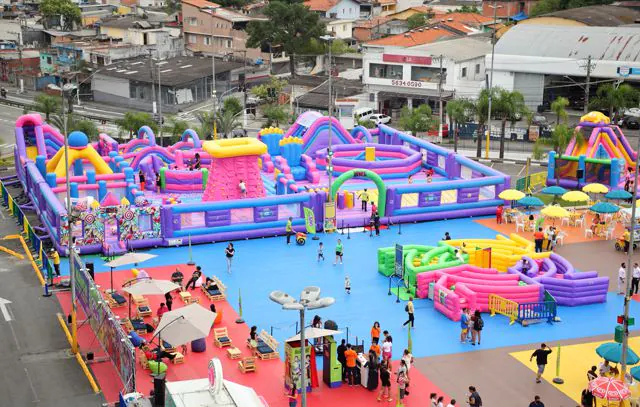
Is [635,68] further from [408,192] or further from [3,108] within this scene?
[3,108]

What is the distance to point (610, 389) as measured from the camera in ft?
99.4

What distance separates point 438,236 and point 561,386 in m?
18.4

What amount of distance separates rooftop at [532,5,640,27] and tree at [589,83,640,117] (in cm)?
1881

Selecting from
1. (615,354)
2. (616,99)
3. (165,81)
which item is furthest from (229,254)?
(165,81)

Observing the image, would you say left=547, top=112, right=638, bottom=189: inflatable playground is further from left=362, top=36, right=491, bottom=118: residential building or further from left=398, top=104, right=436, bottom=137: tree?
left=362, top=36, right=491, bottom=118: residential building

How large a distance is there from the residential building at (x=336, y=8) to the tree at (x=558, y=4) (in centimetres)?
2731

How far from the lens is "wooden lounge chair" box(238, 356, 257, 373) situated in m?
35.2

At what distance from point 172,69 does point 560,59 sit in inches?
1581

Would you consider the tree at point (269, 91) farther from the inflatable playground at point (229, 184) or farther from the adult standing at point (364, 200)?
the adult standing at point (364, 200)

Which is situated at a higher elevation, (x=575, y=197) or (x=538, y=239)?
(x=575, y=197)

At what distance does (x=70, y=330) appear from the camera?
3900 centimetres

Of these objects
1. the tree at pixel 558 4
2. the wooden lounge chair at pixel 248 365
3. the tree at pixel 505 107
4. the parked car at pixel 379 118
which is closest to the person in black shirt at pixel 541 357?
the wooden lounge chair at pixel 248 365

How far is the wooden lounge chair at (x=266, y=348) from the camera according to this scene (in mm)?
36375

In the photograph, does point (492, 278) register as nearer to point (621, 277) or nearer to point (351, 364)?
point (621, 277)
